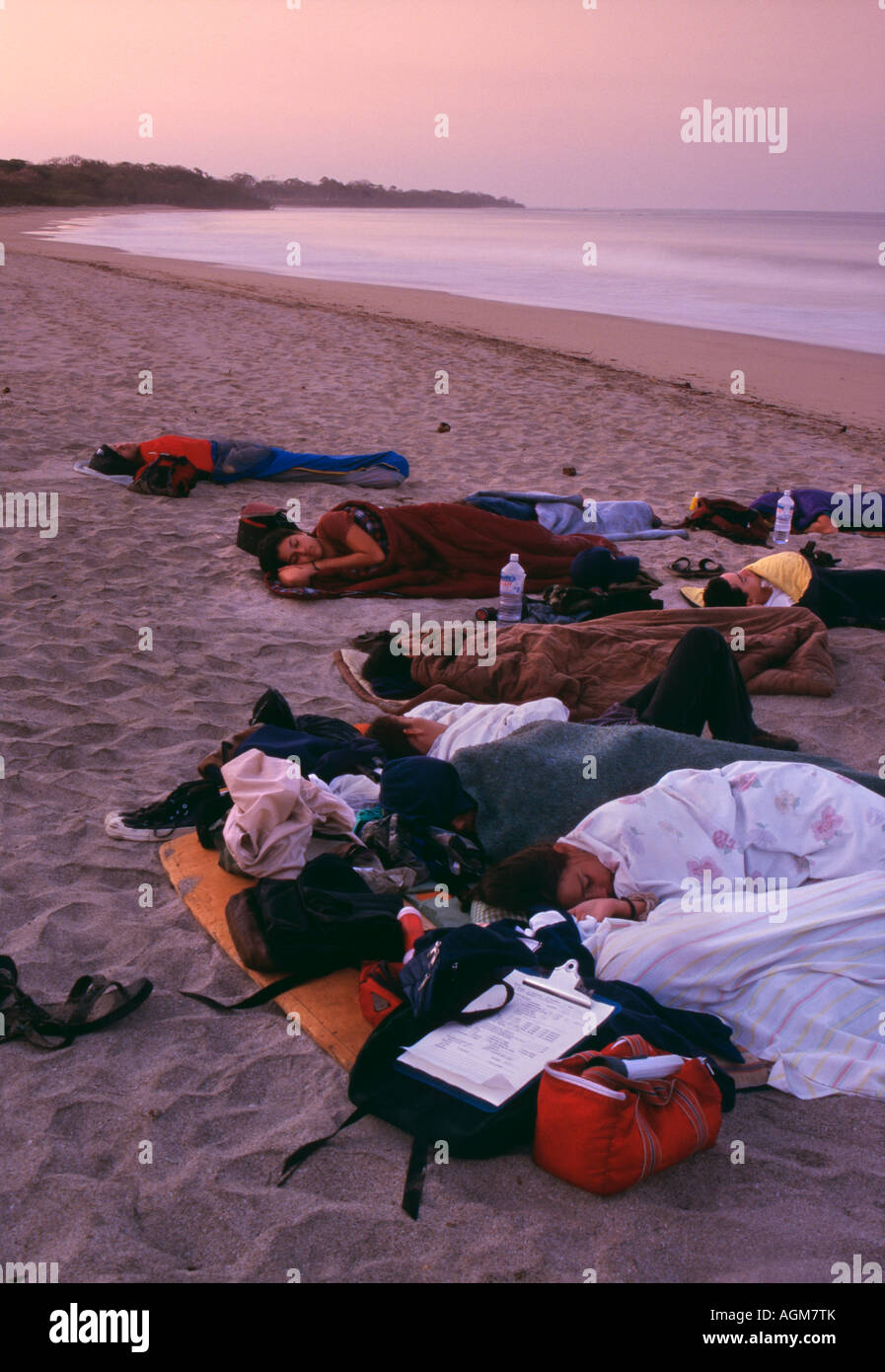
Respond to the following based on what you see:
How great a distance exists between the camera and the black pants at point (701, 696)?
3775 millimetres

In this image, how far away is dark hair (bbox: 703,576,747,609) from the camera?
5.40m

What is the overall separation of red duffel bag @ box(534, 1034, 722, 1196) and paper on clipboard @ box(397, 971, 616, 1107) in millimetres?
84

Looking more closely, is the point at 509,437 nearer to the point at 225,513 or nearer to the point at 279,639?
the point at 225,513

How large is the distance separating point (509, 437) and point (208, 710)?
19.0 ft

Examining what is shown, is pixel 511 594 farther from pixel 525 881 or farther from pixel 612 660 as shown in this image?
pixel 525 881

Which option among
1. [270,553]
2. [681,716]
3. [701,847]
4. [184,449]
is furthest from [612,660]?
[184,449]

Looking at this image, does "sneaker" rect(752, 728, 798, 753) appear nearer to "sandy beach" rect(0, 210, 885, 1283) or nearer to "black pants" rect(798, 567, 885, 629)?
"sandy beach" rect(0, 210, 885, 1283)

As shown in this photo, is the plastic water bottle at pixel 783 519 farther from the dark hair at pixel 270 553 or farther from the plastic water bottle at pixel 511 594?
the dark hair at pixel 270 553

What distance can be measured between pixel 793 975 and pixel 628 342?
14.2 m

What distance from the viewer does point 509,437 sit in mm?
9383

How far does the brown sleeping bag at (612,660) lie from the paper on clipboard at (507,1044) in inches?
80.6
